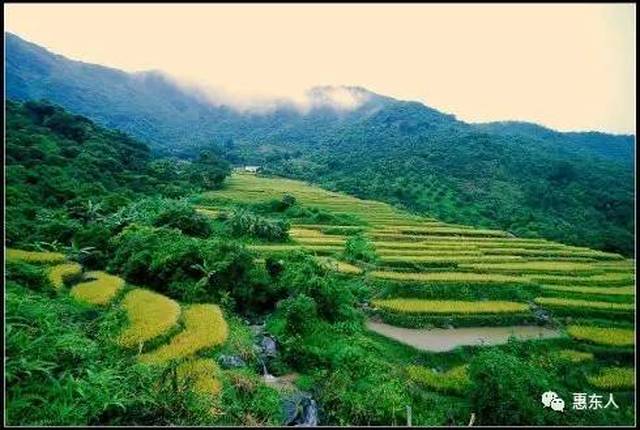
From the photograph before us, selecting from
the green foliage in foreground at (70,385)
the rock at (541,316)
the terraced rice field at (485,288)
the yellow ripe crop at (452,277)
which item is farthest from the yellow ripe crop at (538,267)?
the green foliage in foreground at (70,385)

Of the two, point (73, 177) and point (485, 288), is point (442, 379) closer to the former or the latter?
point (485, 288)

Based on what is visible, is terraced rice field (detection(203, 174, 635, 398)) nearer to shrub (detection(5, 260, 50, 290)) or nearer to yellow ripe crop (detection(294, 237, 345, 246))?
yellow ripe crop (detection(294, 237, 345, 246))

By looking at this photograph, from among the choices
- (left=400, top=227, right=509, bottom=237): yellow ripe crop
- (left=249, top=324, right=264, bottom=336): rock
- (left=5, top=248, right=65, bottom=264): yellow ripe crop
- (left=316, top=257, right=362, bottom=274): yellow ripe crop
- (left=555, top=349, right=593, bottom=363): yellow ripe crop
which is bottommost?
(left=249, top=324, right=264, bottom=336): rock

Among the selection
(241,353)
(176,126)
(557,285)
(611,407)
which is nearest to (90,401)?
(241,353)

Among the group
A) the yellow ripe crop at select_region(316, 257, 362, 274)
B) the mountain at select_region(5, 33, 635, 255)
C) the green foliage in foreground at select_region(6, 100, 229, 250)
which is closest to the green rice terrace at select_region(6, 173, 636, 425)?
the yellow ripe crop at select_region(316, 257, 362, 274)

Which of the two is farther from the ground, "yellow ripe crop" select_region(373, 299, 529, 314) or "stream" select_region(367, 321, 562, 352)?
"yellow ripe crop" select_region(373, 299, 529, 314)

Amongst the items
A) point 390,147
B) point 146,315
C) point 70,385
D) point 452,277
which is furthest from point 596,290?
point 390,147
